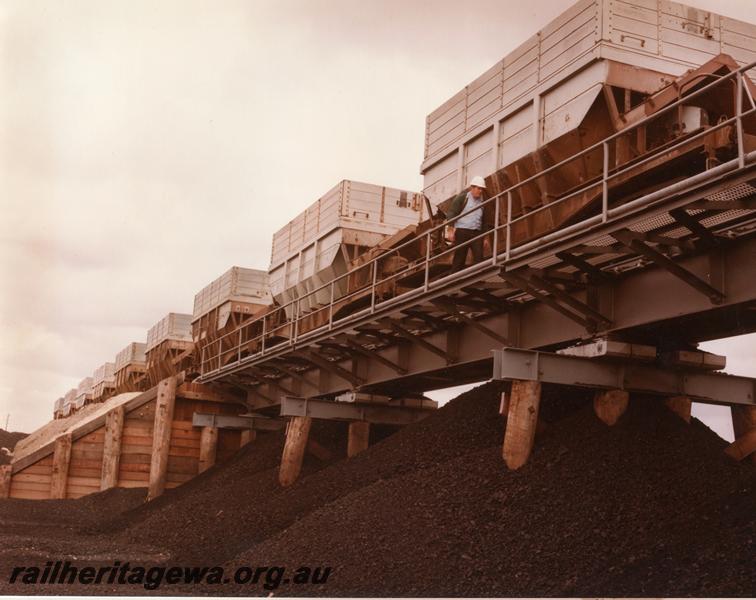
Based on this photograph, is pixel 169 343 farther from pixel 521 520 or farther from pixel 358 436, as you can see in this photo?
pixel 521 520

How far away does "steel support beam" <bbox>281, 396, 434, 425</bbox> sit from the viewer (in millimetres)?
17781

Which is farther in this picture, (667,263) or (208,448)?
(208,448)

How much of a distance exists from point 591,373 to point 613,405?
2.04 ft

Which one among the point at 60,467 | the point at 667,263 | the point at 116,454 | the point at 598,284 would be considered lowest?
the point at 60,467

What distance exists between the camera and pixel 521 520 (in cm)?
976

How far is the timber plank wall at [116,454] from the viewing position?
72.8 feet

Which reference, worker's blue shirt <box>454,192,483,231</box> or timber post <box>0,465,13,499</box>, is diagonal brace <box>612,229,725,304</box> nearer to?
worker's blue shirt <box>454,192,483,231</box>

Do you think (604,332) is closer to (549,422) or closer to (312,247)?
(549,422)

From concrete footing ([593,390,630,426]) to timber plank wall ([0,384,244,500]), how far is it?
1499 centimetres

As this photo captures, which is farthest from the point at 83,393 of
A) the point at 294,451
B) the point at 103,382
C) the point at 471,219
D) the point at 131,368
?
the point at 471,219

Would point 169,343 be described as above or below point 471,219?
above

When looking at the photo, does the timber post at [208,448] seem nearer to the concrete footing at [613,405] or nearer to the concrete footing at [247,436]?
the concrete footing at [247,436]

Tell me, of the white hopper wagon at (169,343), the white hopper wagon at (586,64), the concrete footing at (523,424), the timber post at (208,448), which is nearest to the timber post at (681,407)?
the concrete footing at (523,424)

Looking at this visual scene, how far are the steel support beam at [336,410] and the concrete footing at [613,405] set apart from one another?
A: 7.33m
